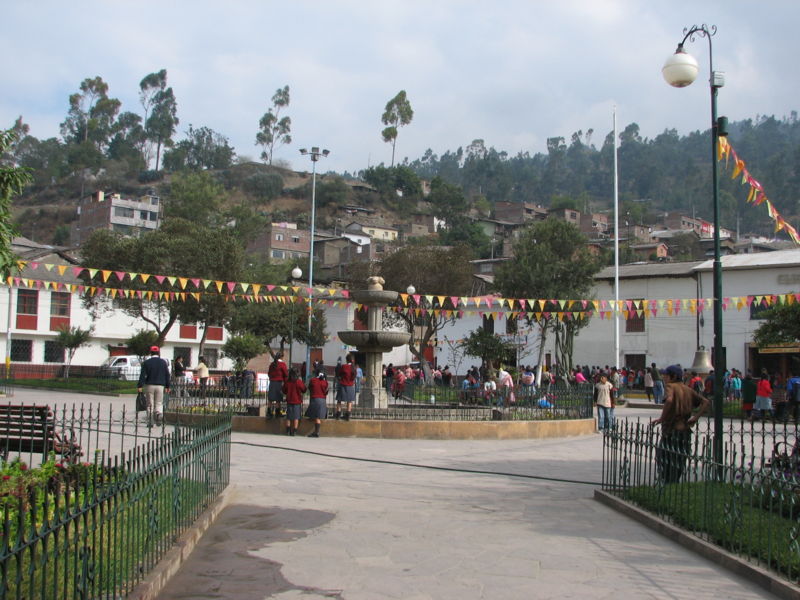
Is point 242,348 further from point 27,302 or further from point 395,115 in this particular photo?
point 395,115

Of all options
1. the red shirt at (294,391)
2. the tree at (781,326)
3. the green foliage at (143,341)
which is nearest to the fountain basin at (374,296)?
the red shirt at (294,391)

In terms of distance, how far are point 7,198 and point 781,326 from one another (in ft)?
86.4

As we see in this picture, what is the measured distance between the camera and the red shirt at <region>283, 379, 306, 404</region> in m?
15.9

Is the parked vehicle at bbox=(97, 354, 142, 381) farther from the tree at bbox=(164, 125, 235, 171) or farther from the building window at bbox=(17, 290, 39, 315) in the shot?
the tree at bbox=(164, 125, 235, 171)

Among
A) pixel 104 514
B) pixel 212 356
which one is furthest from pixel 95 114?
pixel 104 514

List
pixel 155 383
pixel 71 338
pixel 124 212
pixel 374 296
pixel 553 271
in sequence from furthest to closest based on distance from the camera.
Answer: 1. pixel 124 212
2. pixel 71 338
3. pixel 553 271
4. pixel 374 296
5. pixel 155 383

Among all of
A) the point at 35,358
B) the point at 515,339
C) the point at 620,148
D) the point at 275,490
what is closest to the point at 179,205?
the point at 35,358

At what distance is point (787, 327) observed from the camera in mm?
27859

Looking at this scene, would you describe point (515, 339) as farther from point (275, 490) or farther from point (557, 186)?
point (557, 186)

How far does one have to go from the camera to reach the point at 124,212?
294ft

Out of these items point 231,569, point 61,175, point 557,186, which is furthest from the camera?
point 557,186

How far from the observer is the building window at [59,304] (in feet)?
154

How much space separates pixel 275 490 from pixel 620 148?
558 feet

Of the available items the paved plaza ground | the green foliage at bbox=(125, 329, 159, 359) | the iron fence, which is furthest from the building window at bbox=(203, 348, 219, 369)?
the paved plaza ground
